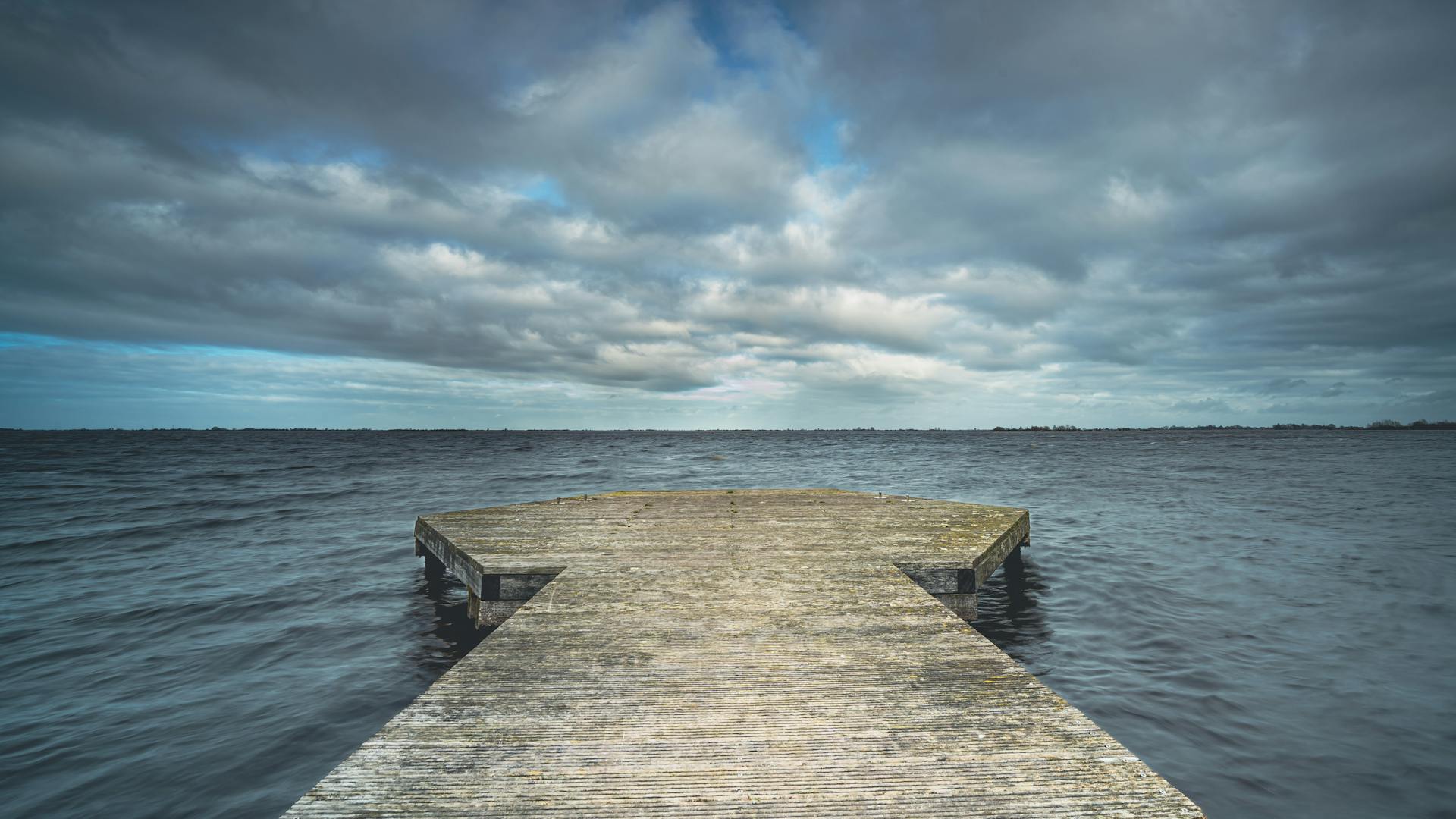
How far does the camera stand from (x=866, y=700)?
3.04m

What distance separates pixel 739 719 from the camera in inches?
112

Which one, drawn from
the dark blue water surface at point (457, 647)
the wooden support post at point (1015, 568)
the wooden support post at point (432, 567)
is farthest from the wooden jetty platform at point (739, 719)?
the wooden support post at point (432, 567)

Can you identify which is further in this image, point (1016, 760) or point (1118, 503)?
point (1118, 503)

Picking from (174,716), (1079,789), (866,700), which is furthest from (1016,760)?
(174,716)

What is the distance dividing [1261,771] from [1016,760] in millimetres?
3861

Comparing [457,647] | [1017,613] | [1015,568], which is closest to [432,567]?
[457,647]

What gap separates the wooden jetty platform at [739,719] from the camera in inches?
87.4

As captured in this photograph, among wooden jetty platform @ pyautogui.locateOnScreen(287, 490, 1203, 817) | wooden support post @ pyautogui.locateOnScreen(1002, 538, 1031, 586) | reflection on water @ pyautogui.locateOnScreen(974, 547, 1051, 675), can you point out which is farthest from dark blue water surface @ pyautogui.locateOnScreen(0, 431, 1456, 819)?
wooden jetty platform @ pyautogui.locateOnScreen(287, 490, 1203, 817)

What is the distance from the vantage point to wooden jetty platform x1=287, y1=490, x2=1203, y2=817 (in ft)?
7.28

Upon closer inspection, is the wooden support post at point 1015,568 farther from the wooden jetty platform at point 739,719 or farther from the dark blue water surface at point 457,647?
the wooden jetty platform at point 739,719

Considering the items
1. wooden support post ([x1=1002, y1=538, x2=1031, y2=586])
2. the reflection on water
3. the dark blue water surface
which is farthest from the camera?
wooden support post ([x1=1002, y1=538, x2=1031, y2=586])

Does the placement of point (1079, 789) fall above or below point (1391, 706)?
above

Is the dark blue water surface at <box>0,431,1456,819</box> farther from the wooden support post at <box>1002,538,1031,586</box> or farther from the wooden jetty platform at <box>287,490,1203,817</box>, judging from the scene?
the wooden jetty platform at <box>287,490,1203,817</box>

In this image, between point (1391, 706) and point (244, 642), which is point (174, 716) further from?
point (1391, 706)
